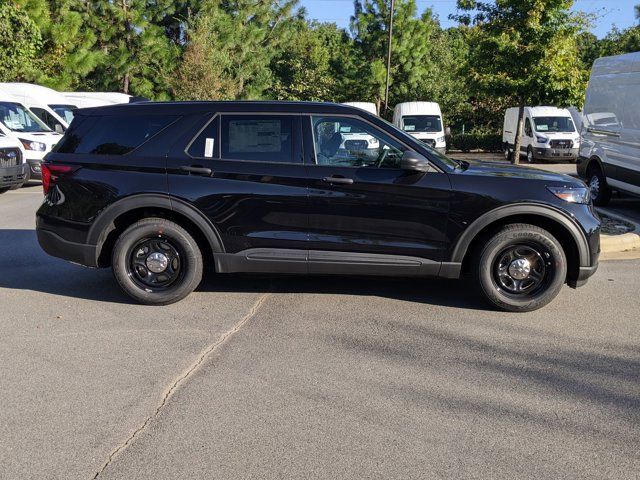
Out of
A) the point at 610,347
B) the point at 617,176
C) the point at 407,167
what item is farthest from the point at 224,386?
the point at 617,176

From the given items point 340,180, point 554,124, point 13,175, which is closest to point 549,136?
point 554,124

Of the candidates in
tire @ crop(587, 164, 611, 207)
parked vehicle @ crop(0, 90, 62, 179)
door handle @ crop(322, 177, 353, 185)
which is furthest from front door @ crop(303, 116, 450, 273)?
parked vehicle @ crop(0, 90, 62, 179)

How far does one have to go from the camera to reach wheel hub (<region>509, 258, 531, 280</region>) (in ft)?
19.2

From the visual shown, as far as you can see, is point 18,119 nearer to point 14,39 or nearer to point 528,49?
point 14,39

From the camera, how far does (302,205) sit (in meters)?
5.80

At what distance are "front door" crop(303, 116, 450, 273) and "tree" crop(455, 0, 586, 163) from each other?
38.1 ft

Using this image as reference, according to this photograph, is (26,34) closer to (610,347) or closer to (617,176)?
(617,176)

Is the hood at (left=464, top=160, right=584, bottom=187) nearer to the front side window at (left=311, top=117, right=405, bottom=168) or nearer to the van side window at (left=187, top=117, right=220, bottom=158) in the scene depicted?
the front side window at (left=311, top=117, right=405, bottom=168)

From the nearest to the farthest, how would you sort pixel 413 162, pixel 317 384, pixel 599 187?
pixel 317 384 → pixel 413 162 → pixel 599 187

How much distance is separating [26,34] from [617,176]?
20993 millimetres

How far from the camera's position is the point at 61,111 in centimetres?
2077

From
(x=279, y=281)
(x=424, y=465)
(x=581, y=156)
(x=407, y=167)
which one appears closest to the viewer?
(x=424, y=465)

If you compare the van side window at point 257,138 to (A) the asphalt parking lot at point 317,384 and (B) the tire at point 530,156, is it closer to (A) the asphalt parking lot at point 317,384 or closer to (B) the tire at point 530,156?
(A) the asphalt parking lot at point 317,384

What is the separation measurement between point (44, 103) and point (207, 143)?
1552 centimetres
